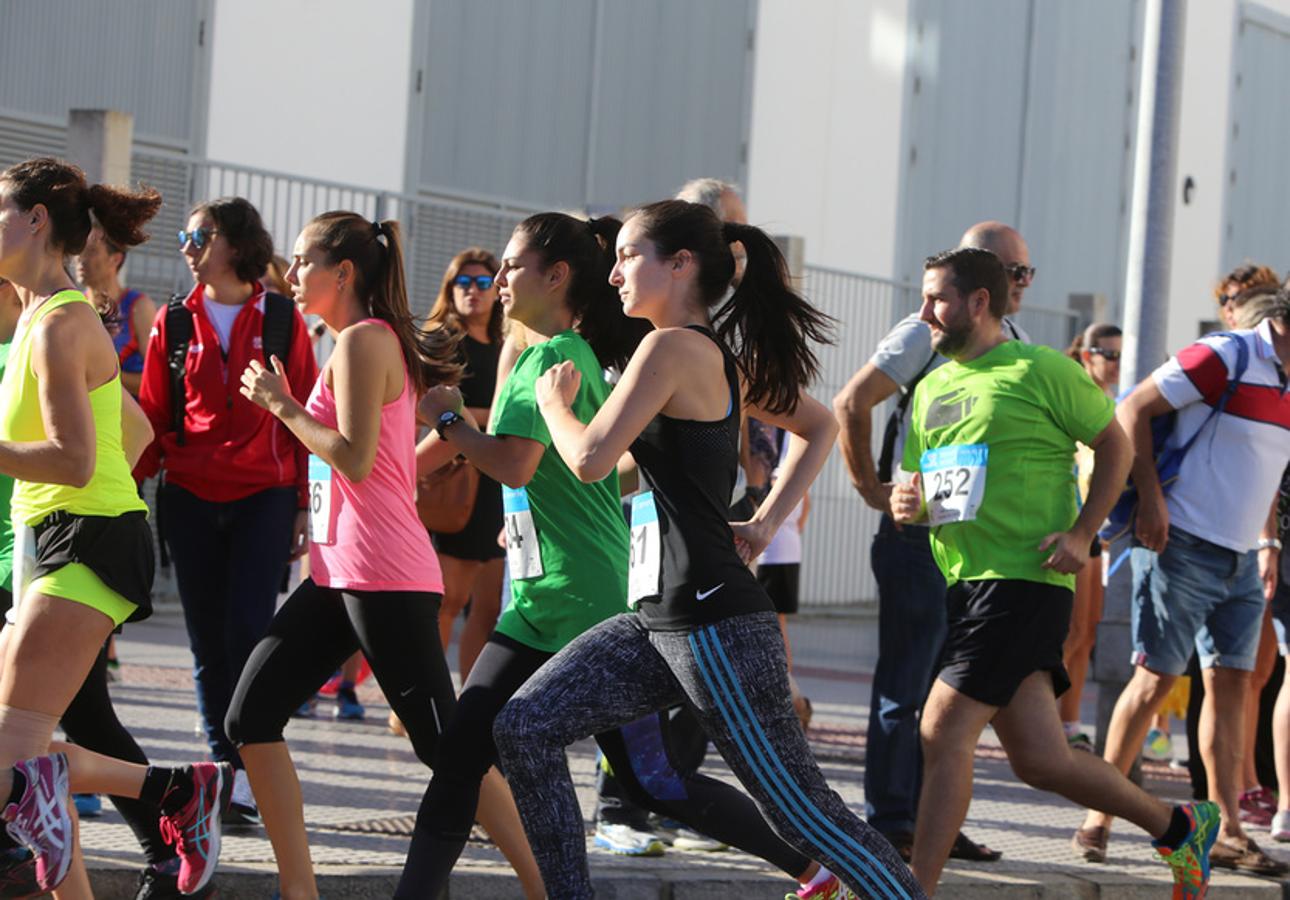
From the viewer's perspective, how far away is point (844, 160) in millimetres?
19281

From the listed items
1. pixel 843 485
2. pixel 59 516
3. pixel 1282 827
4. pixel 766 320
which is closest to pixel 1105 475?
pixel 766 320

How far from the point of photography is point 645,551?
14.8 feet

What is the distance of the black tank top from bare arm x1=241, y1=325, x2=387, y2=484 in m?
0.84

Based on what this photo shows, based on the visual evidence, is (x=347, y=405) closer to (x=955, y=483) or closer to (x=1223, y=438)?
(x=955, y=483)

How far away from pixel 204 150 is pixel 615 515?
10.7m

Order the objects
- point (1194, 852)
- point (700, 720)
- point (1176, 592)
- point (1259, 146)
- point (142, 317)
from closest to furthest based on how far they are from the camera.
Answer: point (700, 720) → point (1194, 852) → point (1176, 592) → point (142, 317) → point (1259, 146)

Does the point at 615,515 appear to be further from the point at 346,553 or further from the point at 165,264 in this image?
the point at 165,264

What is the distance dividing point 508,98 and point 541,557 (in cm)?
1264

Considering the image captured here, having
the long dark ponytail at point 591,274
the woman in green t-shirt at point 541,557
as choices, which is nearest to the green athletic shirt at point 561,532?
the woman in green t-shirt at point 541,557

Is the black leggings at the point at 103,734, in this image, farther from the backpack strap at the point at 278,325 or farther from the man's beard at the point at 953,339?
the man's beard at the point at 953,339

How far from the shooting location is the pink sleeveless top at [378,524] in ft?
16.7

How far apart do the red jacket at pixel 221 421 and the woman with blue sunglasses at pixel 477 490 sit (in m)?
1.63

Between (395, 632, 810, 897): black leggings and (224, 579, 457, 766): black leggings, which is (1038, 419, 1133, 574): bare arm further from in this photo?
(224, 579, 457, 766): black leggings

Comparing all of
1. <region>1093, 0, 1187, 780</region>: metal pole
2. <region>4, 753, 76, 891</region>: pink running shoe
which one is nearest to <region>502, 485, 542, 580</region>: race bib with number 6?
<region>4, 753, 76, 891</region>: pink running shoe
